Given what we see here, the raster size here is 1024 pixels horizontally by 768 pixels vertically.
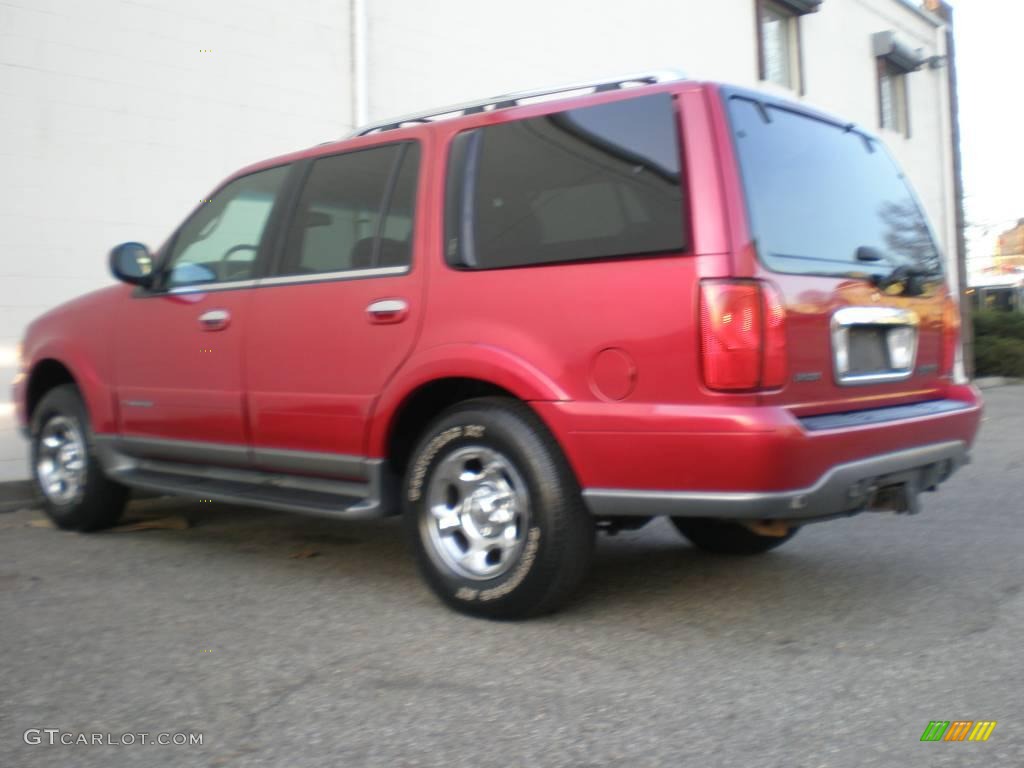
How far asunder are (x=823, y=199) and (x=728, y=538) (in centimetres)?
173

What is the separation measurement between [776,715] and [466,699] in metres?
0.88

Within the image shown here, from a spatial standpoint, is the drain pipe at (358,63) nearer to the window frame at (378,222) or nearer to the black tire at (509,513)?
the window frame at (378,222)

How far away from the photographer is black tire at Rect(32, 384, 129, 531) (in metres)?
5.79

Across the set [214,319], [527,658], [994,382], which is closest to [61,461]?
[214,319]

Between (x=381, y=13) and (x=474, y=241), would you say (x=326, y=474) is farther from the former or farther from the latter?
(x=381, y=13)

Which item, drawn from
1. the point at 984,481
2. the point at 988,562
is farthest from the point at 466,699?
the point at 984,481

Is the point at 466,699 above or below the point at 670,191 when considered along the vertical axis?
below

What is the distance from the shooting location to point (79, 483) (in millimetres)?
5871

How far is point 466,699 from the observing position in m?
3.18

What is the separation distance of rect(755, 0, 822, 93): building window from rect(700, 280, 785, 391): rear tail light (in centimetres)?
1358

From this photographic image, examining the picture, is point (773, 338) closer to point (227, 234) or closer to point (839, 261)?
point (839, 261)

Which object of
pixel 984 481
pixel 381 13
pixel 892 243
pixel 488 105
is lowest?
pixel 984 481

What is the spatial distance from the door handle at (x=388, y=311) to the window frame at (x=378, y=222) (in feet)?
0.39

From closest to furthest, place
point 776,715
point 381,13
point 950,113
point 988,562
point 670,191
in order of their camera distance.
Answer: point 776,715
point 670,191
point 988,562
point 381,13
point 950,113
